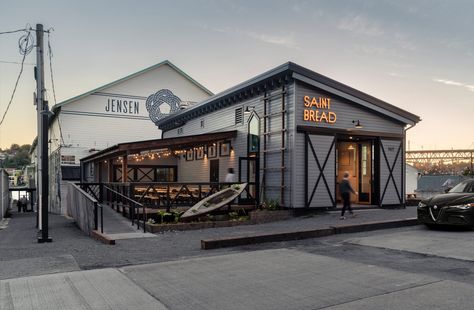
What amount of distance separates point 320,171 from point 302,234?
5.73 meters

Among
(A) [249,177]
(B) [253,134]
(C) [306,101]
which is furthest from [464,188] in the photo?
(A) [249,177]

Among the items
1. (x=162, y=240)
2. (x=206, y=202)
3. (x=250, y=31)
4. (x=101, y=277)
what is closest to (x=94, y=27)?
(x=250, y=31)

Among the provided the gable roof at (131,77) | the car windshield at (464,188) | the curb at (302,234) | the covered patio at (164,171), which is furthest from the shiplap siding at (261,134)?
the gable roof at (131,77)

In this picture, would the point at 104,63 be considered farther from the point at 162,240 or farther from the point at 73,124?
the point at 162,240

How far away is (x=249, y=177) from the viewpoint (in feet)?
60.6

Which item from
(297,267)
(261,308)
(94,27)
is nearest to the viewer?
(261,308)

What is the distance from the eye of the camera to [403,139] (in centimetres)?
1930

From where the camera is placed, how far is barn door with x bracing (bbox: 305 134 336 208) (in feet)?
53.5

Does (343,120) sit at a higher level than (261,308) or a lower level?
higher

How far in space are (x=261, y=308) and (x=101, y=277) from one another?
9.89 feet

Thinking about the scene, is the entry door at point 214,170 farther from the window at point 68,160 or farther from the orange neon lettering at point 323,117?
the window at point 68,160

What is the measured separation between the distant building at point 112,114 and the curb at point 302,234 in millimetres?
25488

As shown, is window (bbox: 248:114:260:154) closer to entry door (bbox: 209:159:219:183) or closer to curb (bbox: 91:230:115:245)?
entry door (bbox: 209:159:219:183)

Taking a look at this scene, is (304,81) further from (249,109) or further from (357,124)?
(249,109)
